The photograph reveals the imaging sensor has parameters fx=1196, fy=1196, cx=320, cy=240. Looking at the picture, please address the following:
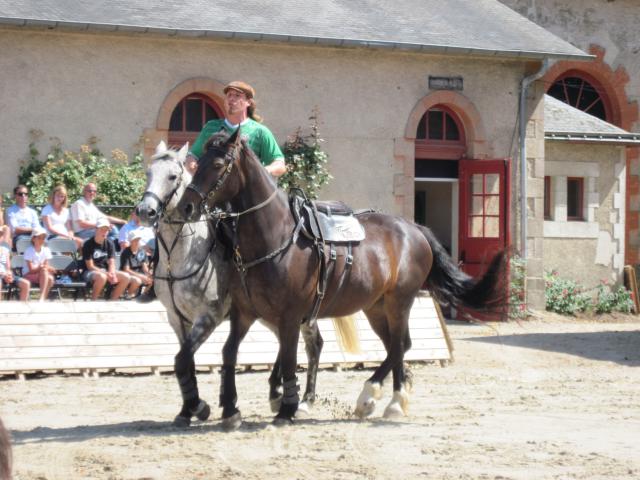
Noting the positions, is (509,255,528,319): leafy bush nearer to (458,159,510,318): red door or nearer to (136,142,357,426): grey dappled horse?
(458,159,510,318): red door

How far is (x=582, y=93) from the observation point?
82.0 feet

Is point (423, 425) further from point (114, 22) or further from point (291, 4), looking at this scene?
point (291, 4)

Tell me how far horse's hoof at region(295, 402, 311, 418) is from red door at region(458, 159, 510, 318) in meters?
10.5

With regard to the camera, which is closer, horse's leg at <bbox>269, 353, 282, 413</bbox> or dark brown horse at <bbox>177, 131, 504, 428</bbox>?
dark brown horse at <bbox>177, 131, 504, 428</bbox>

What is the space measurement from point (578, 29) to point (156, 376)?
15105 millimetres

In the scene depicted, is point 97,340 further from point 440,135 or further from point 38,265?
point 440,135

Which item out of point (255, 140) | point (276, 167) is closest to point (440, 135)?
point (255, 140)

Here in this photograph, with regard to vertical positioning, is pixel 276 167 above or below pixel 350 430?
above

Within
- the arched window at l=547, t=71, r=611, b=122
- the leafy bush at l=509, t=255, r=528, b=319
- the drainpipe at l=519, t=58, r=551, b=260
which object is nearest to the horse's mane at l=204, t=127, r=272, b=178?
the leafy bush at l=509, t=255, r=528, b=319

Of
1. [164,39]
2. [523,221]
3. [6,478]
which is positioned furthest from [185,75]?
[6,478]

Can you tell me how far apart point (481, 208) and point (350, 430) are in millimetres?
11663

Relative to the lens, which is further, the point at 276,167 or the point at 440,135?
the point at 440,135

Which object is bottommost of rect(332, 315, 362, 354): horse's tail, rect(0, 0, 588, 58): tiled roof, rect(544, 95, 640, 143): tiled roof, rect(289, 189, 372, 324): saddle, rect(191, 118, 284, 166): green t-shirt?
rect(332, 315, 362, 354): horse's tail

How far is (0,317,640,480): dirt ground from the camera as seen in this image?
23.1ft
